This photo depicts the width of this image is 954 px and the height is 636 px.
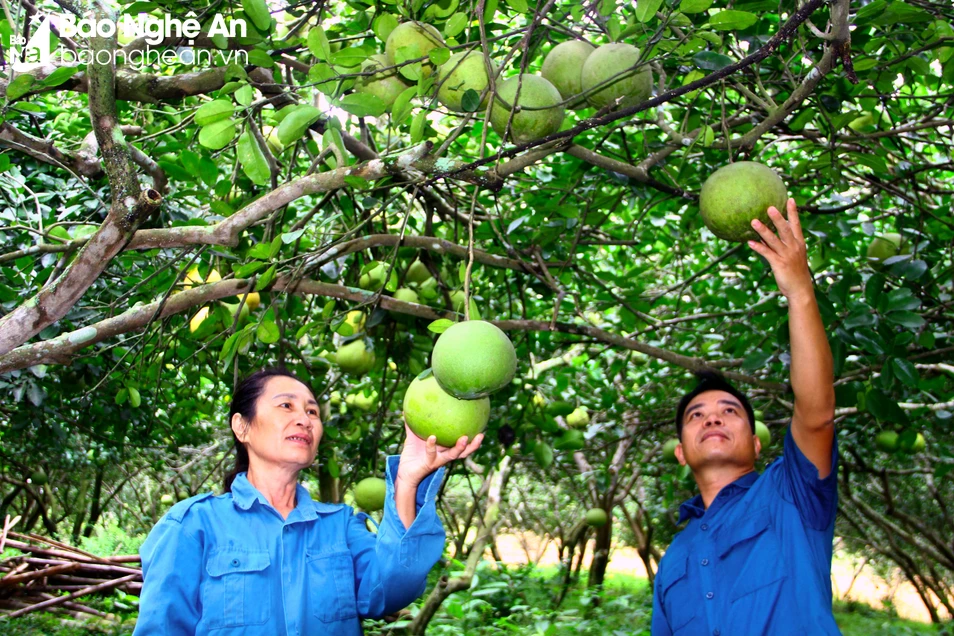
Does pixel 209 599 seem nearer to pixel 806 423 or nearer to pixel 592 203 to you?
pixel 806 423

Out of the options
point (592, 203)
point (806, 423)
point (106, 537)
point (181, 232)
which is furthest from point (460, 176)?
point (106, 537)

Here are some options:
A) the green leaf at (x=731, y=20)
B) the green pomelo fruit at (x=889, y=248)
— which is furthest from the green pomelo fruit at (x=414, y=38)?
the green pomelo fruit at (x=889, y=248)

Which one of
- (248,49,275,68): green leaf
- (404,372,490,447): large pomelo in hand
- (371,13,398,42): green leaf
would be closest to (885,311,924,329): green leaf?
(404,372,490,447): large pomelo in hand

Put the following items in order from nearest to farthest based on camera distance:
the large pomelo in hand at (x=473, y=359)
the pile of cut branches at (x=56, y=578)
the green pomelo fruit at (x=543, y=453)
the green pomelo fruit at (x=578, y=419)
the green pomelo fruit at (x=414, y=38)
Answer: the large pomelo in hand at (x=473, y=359)
the green pomelo fruit at (x=414, y=38)
the green pomelo fruit at (x=543, y=453)
the green pomelo fruit at (x=578, y=419)
the pile of cut branches at (x=56, y=578)

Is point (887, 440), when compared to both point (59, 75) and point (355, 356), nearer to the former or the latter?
point (355, 356)

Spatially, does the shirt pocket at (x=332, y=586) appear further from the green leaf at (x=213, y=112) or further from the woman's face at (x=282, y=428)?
the green leaf at (x=213, y=112)

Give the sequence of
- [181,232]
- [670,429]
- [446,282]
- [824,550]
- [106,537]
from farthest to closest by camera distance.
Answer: [106,537]
[670,429]
[446,282]
[824,550]
[181,232]

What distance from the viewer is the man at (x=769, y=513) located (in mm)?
1794

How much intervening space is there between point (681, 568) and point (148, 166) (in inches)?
71.6

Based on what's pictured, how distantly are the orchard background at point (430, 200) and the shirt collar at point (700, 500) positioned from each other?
63 centimetres

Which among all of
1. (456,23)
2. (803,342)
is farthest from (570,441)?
(456,23)

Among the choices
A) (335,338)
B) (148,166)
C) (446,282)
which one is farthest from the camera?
(335,338)

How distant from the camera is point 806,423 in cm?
190

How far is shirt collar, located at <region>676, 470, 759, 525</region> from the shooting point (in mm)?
2189
